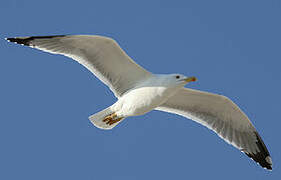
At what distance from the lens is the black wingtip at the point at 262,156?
10.5 meters

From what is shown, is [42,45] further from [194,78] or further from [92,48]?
[194,78]

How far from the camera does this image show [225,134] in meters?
10.4

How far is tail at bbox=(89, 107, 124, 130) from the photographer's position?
377 inches

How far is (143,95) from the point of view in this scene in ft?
29.8

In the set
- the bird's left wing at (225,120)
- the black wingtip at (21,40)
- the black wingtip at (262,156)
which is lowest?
the black wingtip at (262,156)

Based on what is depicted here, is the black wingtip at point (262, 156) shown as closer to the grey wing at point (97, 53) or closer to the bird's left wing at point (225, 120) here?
the bird's left wing at point (225, 120)

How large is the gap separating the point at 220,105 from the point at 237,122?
1.80 feet

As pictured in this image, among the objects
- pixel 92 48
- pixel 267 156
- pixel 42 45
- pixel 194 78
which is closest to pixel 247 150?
pixel 267 156

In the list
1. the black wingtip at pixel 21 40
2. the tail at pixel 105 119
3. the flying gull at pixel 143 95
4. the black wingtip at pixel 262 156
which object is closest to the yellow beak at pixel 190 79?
the flying gull at pixel 143 95

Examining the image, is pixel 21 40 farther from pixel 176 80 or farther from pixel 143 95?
pixel 176 80

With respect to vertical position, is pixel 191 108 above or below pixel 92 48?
below

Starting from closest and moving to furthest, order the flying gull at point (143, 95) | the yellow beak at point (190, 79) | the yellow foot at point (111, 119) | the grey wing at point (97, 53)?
the yellow beak at point (190, 79) → the flying gull at point (143, 95) → the grey wing at point (97, 53) → the yellow foot at point (111, 119)

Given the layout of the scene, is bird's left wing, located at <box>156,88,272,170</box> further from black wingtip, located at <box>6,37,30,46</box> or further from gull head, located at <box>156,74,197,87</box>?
black wingtip, located at <box>6,37,30,46</box>

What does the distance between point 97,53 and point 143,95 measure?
1171 millimetres
